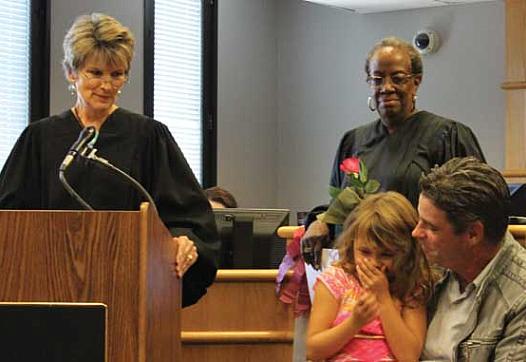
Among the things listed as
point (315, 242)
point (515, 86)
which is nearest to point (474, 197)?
point (315, 242)

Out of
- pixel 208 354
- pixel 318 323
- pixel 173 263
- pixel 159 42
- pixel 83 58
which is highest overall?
pixel 159 42

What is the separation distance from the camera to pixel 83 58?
8.50 ft

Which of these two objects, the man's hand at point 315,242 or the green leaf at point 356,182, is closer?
the green leaf at point 356,182

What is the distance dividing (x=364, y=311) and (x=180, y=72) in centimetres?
588

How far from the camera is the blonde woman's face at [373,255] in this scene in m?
2.81

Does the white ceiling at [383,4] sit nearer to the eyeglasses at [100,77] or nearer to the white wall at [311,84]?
the white wall at [311,84]

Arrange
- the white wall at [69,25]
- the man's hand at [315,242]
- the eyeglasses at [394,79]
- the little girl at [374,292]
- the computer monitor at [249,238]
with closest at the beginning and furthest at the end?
1. the little girl at [374,292]
2. the man's hand at [315,242]
3. the eyeglasses at [394,79]
4. the computer monitor at [249,238]
5. the white wall at [69,25]

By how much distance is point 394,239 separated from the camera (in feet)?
9.26

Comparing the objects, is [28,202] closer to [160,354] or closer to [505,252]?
[160,354]

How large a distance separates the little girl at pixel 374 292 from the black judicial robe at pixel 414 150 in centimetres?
58

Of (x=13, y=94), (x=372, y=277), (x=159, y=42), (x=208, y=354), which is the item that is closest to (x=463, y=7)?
(x=159, y=42)

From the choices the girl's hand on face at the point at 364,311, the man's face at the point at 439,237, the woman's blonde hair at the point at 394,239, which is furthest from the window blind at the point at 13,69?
the man's face at the point at 439,237

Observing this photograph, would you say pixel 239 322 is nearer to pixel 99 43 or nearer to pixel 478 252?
pixel 99 43

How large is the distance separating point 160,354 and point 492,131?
6.41 metres
